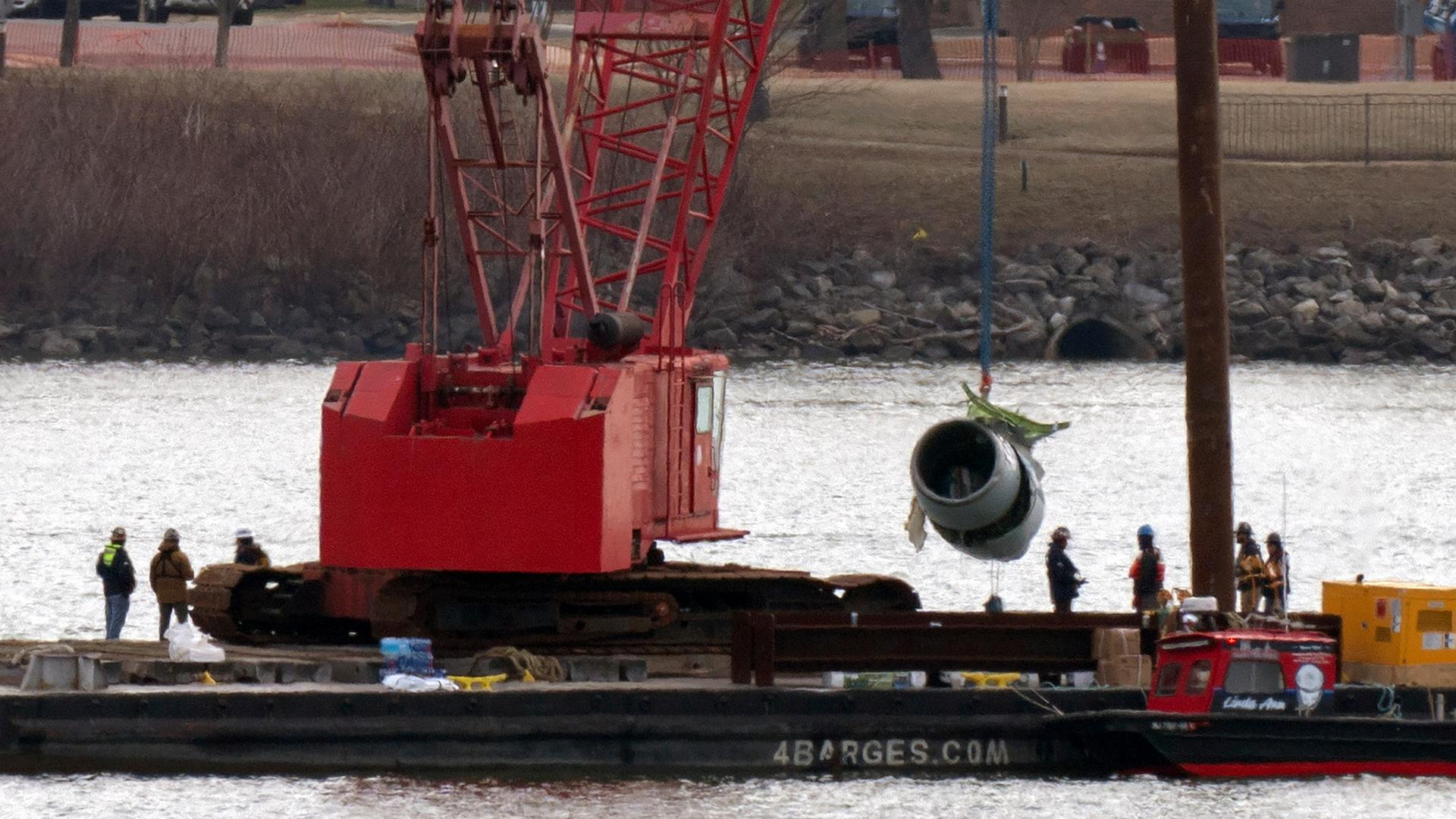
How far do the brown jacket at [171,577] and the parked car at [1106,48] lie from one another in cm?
7853

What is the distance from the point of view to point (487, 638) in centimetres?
2689

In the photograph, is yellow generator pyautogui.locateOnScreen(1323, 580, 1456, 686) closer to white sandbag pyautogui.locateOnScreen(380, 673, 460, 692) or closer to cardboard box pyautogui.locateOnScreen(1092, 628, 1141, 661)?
cardboard box pyautogui.locateOnScreen(1092, 628, 1141, 661)

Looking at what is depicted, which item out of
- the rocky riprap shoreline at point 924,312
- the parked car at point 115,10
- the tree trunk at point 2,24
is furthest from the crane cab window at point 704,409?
the parked car at point 115,10

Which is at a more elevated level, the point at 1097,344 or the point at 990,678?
the point at 1097,344

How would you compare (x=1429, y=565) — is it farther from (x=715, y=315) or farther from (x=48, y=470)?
(x=715, y=315)

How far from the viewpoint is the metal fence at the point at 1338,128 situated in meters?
91.4

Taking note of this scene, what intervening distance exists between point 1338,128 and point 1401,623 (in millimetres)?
69956

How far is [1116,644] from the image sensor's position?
25109 mm

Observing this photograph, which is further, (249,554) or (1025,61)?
(1025,61)

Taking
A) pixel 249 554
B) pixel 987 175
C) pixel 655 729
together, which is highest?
pixel 987 175

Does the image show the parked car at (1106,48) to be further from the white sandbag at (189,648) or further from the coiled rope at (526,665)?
the white sandbag at (189,648)

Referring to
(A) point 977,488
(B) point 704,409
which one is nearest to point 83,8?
(B) point 704,409

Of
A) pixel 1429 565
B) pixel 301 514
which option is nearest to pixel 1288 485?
pixel 1429 565

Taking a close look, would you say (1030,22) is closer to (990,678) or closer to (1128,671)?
(990,678)
